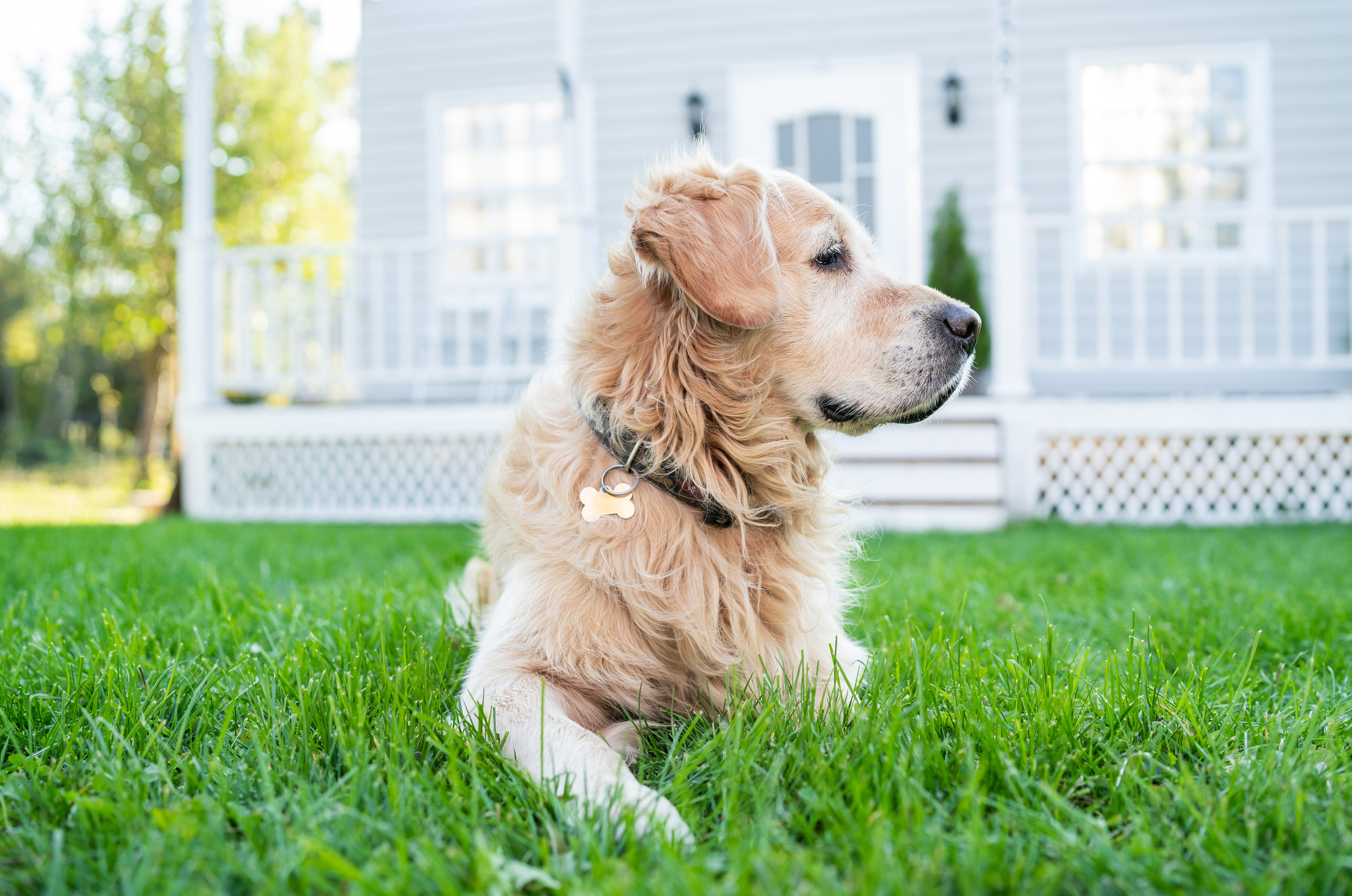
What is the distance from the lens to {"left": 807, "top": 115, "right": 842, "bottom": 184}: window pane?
7895 mm

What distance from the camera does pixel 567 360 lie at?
1.94 meters

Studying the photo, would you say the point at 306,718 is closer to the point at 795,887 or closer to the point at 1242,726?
the point at 795,887

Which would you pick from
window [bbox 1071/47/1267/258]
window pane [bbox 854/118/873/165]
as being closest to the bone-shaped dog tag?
window pane [bbox 854/118/873/165]

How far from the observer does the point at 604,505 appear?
1713 mm

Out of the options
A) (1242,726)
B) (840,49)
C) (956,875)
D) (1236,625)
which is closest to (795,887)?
(956,875)

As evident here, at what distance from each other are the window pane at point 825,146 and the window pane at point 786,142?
15 centimetres

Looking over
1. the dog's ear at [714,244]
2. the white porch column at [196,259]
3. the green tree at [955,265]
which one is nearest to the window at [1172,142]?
the green tree at [955,265]

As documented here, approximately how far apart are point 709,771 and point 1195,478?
561cm

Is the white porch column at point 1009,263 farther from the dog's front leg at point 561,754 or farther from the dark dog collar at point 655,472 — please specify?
the dog's front leg at point 561,754

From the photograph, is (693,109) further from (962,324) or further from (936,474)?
(962,324)

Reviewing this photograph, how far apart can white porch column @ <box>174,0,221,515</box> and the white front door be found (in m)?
4.27

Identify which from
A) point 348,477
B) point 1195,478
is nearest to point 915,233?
point 1195,478

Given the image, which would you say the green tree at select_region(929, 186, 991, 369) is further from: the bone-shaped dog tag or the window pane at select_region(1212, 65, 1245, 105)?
the bone-shaped dog tag

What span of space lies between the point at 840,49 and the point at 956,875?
8.01 metres
